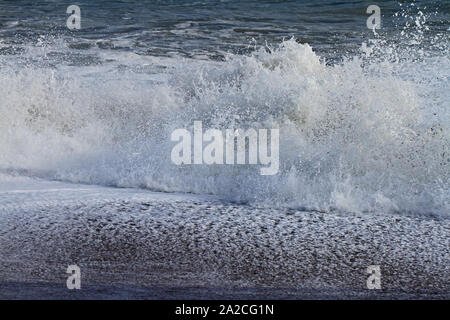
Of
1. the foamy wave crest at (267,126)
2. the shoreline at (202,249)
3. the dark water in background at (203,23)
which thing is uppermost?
the dark water in background at (203,23)

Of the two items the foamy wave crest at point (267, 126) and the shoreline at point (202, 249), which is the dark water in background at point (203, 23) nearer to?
the foamy wave crest at point (267, 126)

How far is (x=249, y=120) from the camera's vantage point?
6.63 metres

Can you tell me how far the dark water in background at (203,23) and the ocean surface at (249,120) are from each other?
71cm

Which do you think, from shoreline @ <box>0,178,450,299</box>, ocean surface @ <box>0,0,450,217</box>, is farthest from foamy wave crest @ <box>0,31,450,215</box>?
shoreline @ <box>0,178,450,299</box>

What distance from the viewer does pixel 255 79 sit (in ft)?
24.7

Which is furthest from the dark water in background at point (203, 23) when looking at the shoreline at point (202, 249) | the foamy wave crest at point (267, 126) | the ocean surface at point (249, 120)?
the shoreline at point (202, 249)

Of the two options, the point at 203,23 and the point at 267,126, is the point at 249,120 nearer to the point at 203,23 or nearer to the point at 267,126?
the point at 267,126

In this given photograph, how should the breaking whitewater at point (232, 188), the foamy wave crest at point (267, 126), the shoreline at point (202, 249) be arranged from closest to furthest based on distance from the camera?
the shoreline at point (202, 249) < the breaking whitewater at point (232, 188) < the foamy wave crest at point (267, 126)

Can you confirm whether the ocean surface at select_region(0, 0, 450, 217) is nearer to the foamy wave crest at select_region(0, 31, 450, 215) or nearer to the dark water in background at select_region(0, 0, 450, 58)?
the foamy wave crest at select_region(0, 31, 450, 215)

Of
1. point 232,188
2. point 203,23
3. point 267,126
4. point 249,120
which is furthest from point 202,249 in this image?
point 203,23

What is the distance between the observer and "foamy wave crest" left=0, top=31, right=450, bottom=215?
519cm

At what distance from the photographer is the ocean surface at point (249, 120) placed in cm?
524

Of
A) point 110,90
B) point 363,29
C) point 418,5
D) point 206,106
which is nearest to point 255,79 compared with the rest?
point 206,106

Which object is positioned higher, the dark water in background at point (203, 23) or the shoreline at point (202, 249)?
the dark water in background at point (203, 23)
